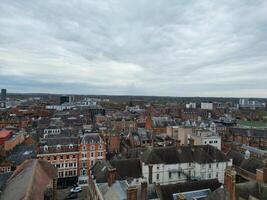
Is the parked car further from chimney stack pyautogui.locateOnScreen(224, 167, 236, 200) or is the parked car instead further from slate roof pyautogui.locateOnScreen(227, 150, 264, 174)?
chimney stack pyautogui.locateOnScreen(224, 167, 236, 200)

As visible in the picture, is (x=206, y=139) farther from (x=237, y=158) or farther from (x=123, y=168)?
(x=123, y=168)

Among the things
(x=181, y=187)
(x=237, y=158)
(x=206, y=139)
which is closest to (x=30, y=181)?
(x=181, y=187)

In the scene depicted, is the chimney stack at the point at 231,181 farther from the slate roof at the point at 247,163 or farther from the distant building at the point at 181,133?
the distant building at the point at 181,133

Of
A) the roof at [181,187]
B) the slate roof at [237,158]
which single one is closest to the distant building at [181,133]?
the slate roof at [237,158]

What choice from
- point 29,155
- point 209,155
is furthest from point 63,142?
point 209,155

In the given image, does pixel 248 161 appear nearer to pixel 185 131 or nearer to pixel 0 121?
pixel 185 131

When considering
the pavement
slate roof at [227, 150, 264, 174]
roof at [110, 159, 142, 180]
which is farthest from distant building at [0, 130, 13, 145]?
slate roof at [227, 150, 264, 174]
